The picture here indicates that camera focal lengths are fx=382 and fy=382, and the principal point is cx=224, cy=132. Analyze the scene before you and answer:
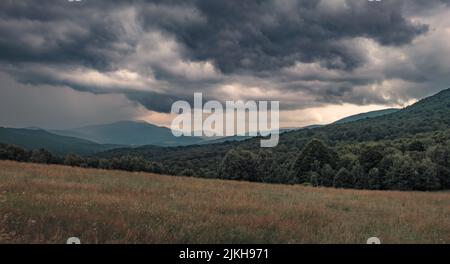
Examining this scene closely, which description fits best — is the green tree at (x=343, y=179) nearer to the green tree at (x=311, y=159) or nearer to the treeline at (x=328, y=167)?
the treeline at (x=328, y=167)

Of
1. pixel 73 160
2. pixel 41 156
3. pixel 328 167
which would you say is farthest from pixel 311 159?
pixel 41 156

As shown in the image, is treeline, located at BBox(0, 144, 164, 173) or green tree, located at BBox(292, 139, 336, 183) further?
green tree, located at BBox(292, 139, 336, 183)

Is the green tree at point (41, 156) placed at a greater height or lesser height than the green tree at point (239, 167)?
greater

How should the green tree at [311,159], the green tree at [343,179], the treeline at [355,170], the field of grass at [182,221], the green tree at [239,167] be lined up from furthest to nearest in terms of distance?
the green tree at [311,159] < the green tree at [343,179] < the green tree at [239,167] < the treeline at [355,170] < the field of grass at [182,221]

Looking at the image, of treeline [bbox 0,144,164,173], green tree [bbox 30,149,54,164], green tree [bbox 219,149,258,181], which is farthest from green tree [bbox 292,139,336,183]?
green tree [bbox 30,149,54,164]

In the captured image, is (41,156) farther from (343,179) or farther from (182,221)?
(182,221)

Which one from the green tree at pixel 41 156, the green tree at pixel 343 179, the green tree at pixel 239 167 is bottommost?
the green tree at pixel 343 179

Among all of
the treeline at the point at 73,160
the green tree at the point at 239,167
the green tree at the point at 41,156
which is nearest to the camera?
the treeline at the point at 73,160

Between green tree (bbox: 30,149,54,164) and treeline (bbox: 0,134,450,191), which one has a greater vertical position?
green tree (bbox: 30,149,54,164)

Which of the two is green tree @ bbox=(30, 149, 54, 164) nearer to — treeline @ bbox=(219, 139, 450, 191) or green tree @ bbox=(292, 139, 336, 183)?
treeline @ bbox=(219, 139, 450, 191)

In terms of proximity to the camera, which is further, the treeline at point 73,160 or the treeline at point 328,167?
the treeline at point 328,167

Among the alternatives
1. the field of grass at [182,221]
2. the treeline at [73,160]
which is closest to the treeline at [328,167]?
the treeline at [73,160]

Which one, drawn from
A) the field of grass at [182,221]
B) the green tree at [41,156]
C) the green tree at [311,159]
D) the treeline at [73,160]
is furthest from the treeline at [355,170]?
the field of grass at [182,221]
